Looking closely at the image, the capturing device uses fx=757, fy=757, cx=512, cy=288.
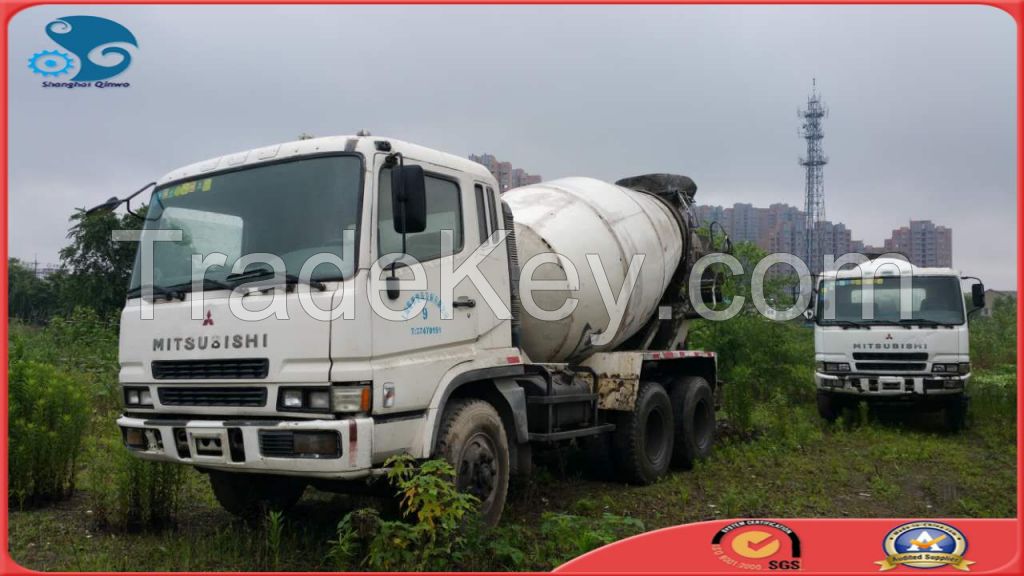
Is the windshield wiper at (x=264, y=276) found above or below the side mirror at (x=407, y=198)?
below

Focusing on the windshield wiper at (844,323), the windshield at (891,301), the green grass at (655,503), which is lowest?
the green grass at (655,503)

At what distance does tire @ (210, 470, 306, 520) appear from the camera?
5801 millimetres

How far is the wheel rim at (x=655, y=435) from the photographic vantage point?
7.97 metres

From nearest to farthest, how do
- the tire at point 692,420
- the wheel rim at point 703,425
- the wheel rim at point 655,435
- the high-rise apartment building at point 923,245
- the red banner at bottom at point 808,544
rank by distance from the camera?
1. the red banner at bottom at point 808,544
2. the wheel rim at point 655,435
3. the tire at point 692,420
4. the wheel rim at point 703,425
5. the high-rise apartment building at point 923,245

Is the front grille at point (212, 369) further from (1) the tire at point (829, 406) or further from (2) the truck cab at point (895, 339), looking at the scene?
(1) the tire at point (829, 406)

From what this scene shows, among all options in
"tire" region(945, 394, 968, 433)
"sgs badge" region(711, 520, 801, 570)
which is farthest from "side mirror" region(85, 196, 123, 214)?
"tire" region(945, 394, 968, 433)

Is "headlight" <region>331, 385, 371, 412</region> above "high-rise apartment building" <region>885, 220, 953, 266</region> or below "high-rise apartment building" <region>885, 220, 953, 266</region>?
below

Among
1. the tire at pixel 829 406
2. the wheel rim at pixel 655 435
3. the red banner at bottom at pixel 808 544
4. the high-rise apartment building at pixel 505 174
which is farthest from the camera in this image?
the tire at pixel 829 406

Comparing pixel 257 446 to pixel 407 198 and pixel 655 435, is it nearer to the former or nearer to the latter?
pixel 407 198

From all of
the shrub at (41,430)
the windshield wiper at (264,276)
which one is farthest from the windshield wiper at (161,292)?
the shrub at (41,430)

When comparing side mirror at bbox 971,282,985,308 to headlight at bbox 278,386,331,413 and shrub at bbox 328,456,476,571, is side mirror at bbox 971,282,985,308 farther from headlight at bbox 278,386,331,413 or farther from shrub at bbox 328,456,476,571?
headlight at bbox 278,386,331,413

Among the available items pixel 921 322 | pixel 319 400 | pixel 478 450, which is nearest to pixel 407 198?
pixel 319 400

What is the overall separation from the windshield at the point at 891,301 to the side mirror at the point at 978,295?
0.50 feet

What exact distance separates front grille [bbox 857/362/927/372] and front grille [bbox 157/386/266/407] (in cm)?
914
